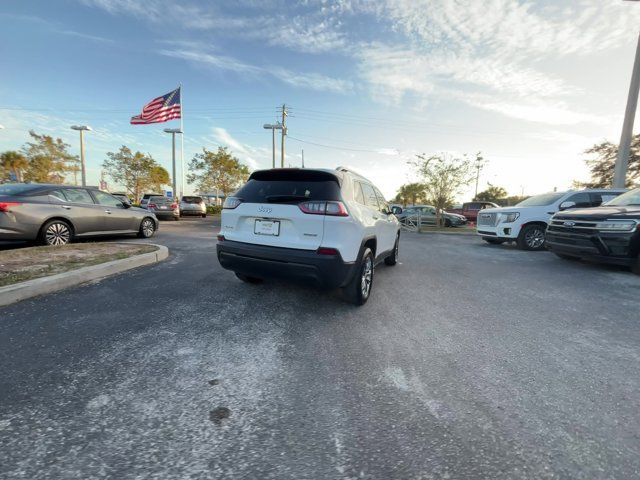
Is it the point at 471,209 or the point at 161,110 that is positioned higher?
the point at 161,110

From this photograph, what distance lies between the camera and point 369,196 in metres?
4.59

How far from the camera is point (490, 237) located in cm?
999

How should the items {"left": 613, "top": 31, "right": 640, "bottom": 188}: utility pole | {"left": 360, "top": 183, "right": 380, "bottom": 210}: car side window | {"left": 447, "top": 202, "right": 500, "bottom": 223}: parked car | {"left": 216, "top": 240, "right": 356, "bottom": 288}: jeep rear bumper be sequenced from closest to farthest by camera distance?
{"left": 216, "top": 240, "right": 356, "bottom": 288}: jeep rear bumper < {"left": 360, "top": 183, "right": 380, "bottom": 210}: car side window < {"left": 613, "top": 31, "right": 640, "bottom": 188}: utility pole < {"left": 447, "top": 202, "right": 500, "bottom": 223}: parked car

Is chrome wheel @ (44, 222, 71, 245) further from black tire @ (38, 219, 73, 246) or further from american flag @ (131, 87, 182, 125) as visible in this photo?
american flag @ (131, 87, 182, 125)

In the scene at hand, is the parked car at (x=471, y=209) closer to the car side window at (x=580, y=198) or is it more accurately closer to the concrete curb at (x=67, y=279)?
the car side window at (x=580, y=198)

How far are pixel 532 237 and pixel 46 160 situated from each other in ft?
139

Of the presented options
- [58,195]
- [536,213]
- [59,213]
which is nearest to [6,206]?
[59,213]

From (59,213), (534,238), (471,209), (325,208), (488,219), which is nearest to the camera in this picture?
(325,208)

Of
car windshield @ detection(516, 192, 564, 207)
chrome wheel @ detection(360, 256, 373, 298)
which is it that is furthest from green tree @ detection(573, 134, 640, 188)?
chrome wheel @ detection(360, 256, 373, 298)

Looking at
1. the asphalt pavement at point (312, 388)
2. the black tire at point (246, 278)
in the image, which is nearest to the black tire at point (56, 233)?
the asphalt pavement at point (312, 388)

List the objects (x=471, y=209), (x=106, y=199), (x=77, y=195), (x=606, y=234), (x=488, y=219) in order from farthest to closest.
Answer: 1. (x=471, y=209)
2. (x=488, y=219)
3. (x=106, y=199)
4. (x=77, y=195)
5. (x=606, y=234)

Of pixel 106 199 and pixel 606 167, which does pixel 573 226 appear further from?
pixel 606 167

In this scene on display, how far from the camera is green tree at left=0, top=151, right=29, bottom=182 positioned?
33378 mm

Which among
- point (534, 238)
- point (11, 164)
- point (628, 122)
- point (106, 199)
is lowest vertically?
point (534, 238)
